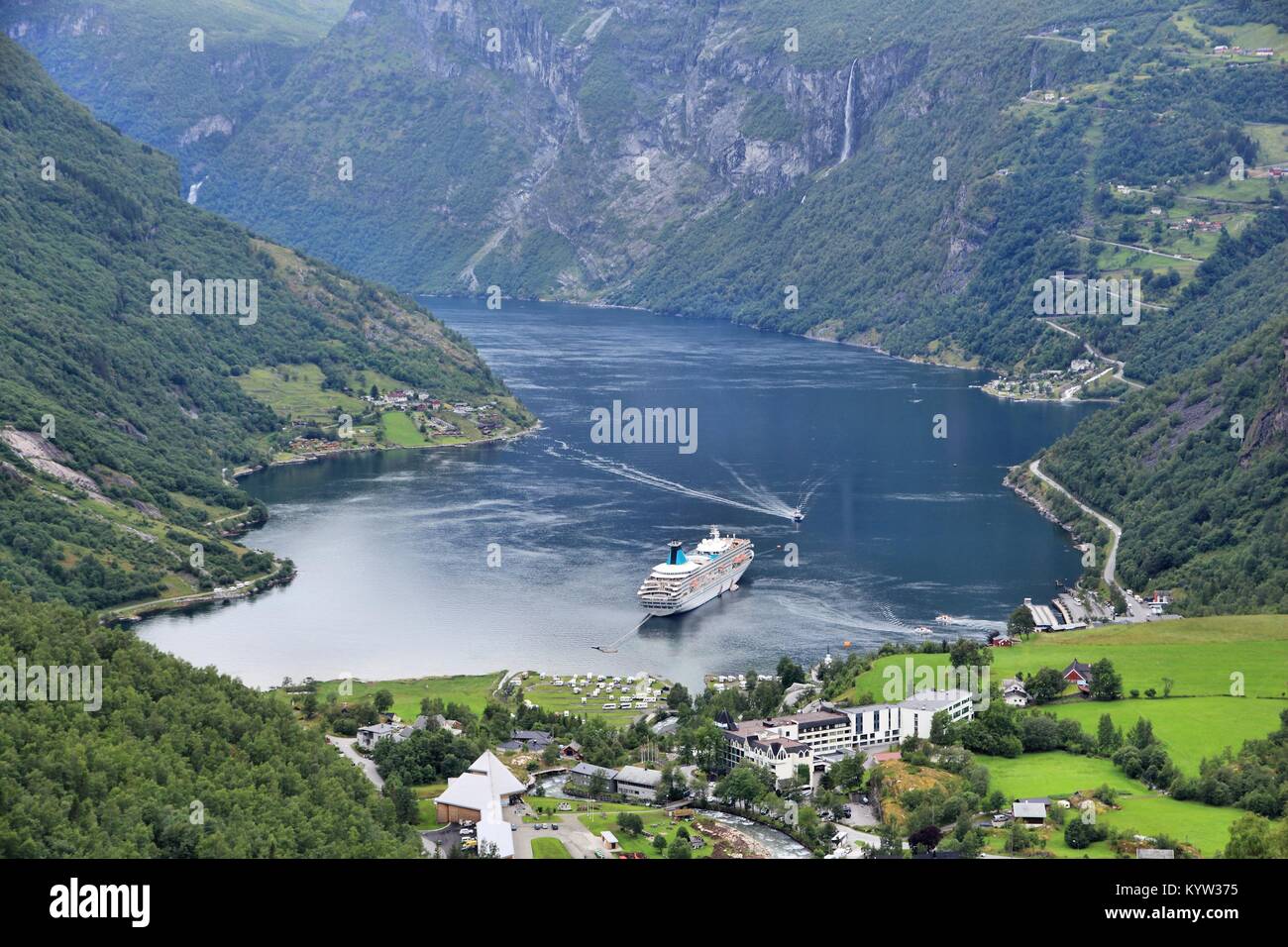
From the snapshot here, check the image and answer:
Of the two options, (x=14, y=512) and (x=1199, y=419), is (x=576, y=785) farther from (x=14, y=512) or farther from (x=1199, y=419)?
(x=1199, y=419)

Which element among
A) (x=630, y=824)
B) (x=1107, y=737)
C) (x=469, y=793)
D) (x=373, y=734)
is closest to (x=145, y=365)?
(x=373, y=734)

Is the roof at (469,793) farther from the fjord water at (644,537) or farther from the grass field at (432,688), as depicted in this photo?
the fjord water at (644,537)

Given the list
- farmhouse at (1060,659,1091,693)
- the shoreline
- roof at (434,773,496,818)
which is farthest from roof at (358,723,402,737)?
the shoreline

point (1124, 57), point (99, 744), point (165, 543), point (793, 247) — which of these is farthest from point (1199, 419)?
point (793, 247)

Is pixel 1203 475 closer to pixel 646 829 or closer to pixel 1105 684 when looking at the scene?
pixel 1105 684

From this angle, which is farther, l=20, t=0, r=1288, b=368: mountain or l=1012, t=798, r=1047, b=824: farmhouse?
l=20, t=0, r=1288, b=368: mountain

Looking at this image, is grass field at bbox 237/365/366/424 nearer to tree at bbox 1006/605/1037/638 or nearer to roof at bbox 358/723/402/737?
tree at bbox 1006/605/1037/638

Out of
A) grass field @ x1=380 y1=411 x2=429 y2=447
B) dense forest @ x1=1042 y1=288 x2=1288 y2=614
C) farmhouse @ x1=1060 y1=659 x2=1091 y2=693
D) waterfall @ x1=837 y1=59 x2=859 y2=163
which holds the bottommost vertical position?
farmhouse @ x1=1060 y1=659 x2=1091 y2=693
